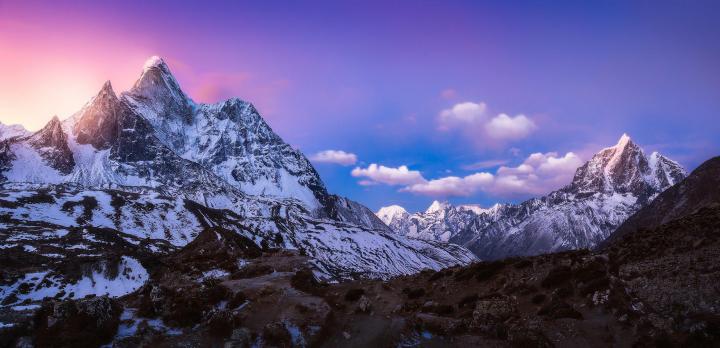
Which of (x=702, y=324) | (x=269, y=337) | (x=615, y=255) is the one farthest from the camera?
(x=615, y=255)

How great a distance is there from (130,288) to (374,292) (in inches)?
1967

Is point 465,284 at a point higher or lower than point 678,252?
lower

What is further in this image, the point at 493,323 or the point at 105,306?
the point at 493,323

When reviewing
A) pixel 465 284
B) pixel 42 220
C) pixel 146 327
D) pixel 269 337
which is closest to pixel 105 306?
pixel 146 327

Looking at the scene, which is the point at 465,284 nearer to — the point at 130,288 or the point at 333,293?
the point at 333,293

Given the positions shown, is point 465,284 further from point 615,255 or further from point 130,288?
point 130,288

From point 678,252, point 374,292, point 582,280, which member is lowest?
point 374,292

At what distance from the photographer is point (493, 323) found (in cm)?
2959

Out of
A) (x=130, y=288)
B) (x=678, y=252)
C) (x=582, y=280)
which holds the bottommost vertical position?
(x=130, y=288)

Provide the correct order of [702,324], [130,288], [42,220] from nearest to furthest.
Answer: [702,324]
[130,288]
[42,220]

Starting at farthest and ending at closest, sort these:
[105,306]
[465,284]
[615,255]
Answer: [465,284] → [615,255] → [105,306]

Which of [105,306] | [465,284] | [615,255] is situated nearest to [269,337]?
[105,306]

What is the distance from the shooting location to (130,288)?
245 ft

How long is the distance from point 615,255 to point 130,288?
70.4 meters
